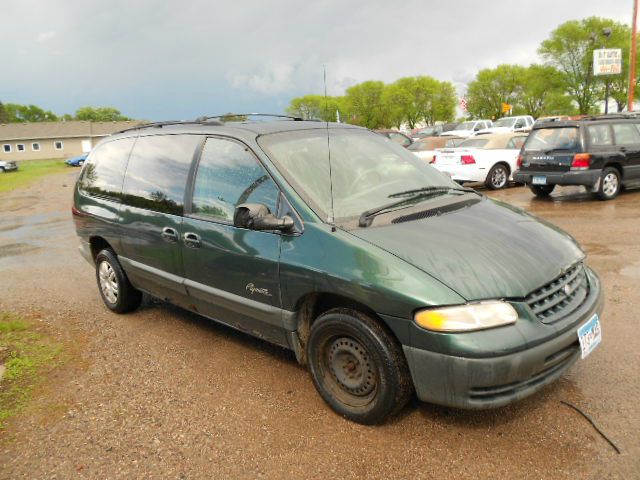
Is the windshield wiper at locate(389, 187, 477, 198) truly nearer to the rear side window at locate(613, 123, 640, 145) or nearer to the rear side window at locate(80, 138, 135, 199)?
the rear side window at locate(80, 138, 135, 199)

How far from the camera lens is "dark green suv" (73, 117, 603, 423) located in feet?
8.28

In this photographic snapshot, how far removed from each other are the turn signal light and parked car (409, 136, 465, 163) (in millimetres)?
4751

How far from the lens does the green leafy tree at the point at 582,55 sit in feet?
201

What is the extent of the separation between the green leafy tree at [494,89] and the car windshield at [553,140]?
7189cm

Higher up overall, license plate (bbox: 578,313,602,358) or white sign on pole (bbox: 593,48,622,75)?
white sign on pole (bbox: 593,48,622,75)

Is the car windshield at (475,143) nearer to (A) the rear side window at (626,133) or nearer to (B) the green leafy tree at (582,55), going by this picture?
(A) the rear side window at (626,133)

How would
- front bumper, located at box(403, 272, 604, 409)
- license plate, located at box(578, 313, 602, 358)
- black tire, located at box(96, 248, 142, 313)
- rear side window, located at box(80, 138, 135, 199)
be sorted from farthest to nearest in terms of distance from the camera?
black tire, located at box(96, 248, 142, 313)
rear side window, located at box(80, 138, 135, 199)
license plate, located at box(578, 313, 602, 358)
front bumper, located at box(403, 272, 604, 409)

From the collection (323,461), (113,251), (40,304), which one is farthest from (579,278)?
(40,304)

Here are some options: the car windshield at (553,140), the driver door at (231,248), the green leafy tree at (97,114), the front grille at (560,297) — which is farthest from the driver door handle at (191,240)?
the green leafy tree at (97,114)

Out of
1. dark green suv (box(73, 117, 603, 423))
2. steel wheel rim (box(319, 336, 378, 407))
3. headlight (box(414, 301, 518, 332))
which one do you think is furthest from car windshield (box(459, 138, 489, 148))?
headlight (box(414, 301, 518, 332))

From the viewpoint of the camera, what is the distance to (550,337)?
2568mm

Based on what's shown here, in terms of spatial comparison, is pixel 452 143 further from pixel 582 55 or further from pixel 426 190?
pixel 582 55

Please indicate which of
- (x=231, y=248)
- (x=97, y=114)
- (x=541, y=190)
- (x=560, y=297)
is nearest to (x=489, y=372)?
(x=560, y=297)

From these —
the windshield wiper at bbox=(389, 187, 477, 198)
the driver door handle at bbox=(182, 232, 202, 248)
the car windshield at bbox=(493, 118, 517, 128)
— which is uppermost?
the car windshield at bbox=(493, 118, 517, 128)
